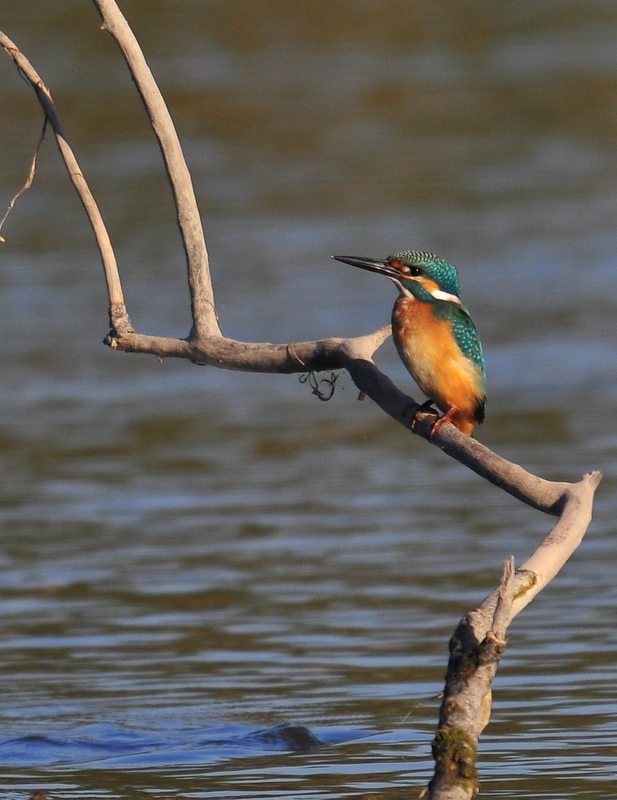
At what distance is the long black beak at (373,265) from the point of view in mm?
4398

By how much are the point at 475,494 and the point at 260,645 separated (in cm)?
228

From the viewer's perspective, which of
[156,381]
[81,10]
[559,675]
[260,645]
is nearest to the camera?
[559,675]

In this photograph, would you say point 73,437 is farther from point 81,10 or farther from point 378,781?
point 81,10

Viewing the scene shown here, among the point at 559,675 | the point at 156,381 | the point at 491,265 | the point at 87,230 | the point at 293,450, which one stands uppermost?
the point at 87,230

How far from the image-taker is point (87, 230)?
15.4 metres

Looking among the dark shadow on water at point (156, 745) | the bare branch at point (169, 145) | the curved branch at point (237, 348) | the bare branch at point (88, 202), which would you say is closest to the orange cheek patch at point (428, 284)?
the curved branch at point (237, 348)

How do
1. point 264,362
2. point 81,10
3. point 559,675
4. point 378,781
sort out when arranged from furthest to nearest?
point 81,10 → point 559,675 → point 378,781 → point 264,362

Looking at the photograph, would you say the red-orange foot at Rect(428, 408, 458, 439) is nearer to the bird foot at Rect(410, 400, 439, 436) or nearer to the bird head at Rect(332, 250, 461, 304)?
the bird foot at Rect(410, 400, 439, 436)

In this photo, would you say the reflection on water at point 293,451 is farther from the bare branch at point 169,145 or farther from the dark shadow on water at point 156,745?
the bare branch at point 169,145

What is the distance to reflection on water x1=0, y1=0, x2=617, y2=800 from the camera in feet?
17.1

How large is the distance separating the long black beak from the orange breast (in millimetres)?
94

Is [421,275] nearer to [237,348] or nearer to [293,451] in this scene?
[237,348]

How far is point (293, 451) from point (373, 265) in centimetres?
455

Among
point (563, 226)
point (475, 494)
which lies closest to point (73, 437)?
point (475, 494)
